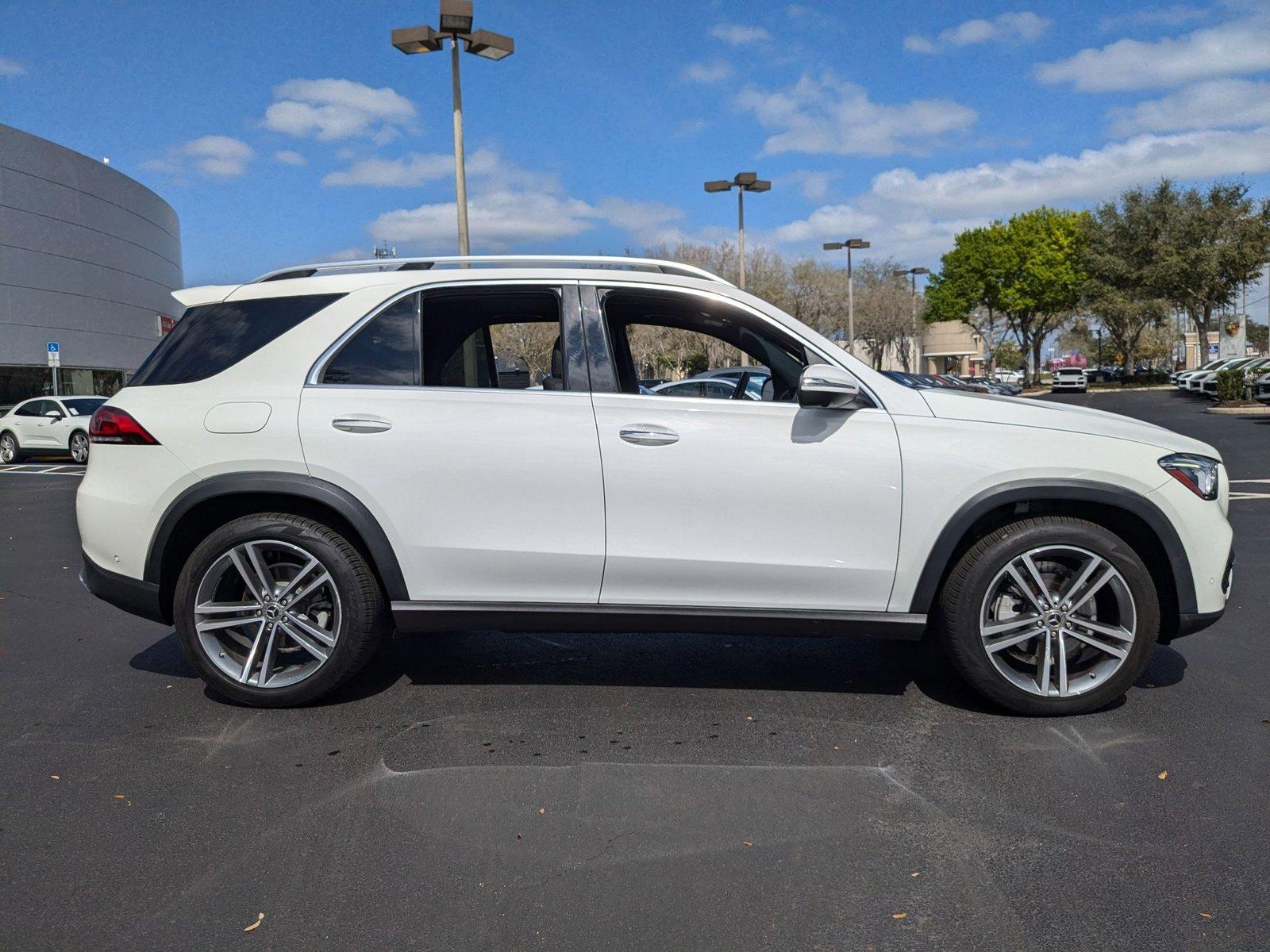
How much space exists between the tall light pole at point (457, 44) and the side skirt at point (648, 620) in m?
11.8

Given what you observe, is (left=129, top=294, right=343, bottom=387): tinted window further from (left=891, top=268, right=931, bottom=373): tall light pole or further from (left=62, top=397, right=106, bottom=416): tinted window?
(left=891, top=268, right=931, bottom=373): tall light pole

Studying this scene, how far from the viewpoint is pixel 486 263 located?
14.6 feet

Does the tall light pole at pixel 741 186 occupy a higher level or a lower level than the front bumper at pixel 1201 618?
higher

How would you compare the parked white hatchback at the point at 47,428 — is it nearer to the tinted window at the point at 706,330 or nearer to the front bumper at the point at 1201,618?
the tinted window at the point at 706,330

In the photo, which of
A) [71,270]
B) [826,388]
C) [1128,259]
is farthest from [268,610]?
[1128,259]

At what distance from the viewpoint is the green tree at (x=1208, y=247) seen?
47844 mm

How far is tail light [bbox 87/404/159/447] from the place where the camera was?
432 cm

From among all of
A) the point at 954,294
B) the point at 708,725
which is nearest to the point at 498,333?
the point at 708,725

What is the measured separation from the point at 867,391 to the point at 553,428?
4.16ft

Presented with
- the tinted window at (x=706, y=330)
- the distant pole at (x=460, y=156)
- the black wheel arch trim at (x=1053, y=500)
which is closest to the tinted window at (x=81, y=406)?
the distant pole at (x=460, y=156)

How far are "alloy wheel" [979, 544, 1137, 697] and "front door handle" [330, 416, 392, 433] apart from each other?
8.22ft

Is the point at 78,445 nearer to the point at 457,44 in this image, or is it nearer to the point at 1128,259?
the point at 457,44

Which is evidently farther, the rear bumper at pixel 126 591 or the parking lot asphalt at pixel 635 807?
the rear bumper at pixel 126 591

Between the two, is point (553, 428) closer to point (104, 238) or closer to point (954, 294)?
point (104, 238)
